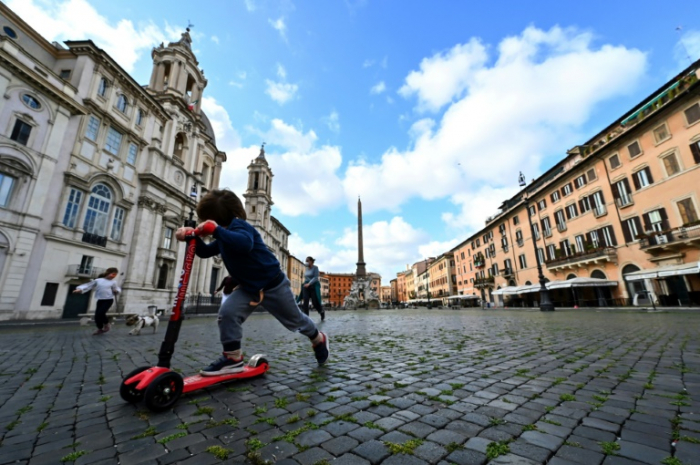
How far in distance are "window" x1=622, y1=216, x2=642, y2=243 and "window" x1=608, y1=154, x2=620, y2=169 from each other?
4462mm

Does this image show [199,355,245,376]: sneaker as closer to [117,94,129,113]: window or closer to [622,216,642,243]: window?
[117,94,129,113]: window

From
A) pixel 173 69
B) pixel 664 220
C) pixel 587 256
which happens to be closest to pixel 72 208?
pixel 173 69

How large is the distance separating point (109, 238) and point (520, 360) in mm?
25054

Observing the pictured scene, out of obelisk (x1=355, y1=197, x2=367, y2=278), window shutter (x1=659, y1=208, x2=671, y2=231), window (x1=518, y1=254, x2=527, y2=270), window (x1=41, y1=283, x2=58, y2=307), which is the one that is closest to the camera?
window (x1=41, y1=283, x2=58, y2=307)

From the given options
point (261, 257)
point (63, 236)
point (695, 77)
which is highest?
point (695, 77)

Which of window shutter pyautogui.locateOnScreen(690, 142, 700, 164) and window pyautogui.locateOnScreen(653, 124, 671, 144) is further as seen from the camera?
window pyautogui.locateOnScreen(653, 124, 671, 144)

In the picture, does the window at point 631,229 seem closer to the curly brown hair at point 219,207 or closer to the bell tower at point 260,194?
the curly brown hair at point 219,207

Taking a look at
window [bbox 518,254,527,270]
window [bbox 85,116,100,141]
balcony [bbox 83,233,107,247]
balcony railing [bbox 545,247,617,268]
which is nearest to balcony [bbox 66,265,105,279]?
balcony [bbox 83,233,107,247]

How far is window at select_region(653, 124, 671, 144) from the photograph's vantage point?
62.8 feet

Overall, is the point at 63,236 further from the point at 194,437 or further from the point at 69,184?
the point at 194,437

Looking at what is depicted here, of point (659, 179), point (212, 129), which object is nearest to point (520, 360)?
point (659, 179)

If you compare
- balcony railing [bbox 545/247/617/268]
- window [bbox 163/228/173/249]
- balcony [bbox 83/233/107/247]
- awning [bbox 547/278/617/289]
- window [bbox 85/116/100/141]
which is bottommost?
awning [bbox 547/278/617/289]

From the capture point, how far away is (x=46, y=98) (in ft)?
55.2

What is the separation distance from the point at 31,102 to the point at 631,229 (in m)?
39.1
